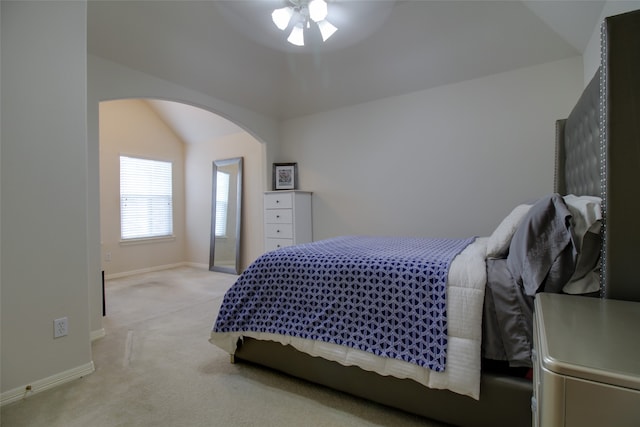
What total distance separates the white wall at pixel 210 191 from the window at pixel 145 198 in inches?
14.4

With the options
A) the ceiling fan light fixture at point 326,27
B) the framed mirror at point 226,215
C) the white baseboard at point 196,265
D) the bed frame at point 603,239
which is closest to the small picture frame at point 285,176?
the framed mirror at point 226,215

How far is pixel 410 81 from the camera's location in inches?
130

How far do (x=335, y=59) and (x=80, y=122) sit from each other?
246 cm

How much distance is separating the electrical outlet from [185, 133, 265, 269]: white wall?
2.94 meters

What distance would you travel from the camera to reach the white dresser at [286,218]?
3.94 meters

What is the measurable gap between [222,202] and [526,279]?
4708 millimetres

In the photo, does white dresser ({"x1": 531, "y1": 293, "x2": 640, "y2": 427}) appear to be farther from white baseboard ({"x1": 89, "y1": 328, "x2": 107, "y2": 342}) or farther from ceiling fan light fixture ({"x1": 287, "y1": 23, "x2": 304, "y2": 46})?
white baseboard ({"x1": 89, "y1": 328, "x2": 107, "y2": 342})

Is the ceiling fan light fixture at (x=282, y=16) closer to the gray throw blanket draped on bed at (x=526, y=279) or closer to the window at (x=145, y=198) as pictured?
the gray throw blanket draped on bed at (x=526, y=279)

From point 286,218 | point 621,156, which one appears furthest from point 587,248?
point 286,218

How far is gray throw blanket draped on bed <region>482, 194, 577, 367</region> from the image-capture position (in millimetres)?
1128

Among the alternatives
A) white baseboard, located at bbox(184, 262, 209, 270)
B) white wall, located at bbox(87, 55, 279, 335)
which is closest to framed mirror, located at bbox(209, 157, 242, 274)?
white baseboard, located at bbox(184, 262, 209, 270)

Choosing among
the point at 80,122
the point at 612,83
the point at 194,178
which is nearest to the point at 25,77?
the point at 80,122

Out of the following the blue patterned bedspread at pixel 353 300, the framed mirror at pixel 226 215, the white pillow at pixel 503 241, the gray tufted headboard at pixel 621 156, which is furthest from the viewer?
the framed mirror at pixel 226 215

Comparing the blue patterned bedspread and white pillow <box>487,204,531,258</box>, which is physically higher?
white pillow <box>487,204,531,258</box>
